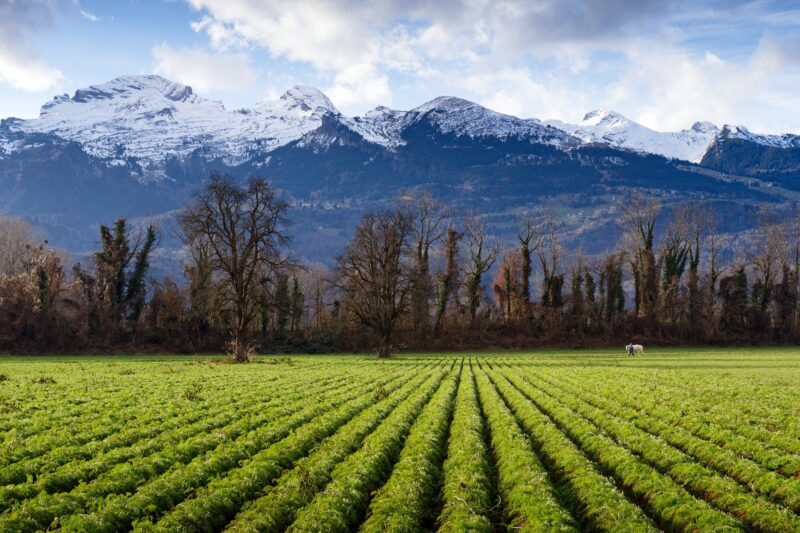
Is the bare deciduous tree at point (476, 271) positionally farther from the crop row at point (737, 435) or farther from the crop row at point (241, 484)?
the crop row at point (241, 484)

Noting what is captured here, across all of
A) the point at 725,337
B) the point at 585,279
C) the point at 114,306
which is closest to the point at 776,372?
the point at 725,337

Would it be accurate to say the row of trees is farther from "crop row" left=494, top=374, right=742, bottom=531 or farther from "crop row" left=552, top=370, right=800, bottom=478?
"crop row" left=494, top=374, right=742, bottom=531

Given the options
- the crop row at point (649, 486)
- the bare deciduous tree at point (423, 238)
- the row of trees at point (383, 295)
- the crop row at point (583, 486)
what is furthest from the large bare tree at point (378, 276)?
the crop row at point (649, 486)

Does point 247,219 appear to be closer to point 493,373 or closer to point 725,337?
point 493,373

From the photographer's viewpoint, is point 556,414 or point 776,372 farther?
point 776,372

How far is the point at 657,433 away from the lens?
18859 mm

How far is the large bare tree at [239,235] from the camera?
173 ft

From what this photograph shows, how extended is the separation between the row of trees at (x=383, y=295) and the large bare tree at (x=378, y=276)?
175 millimetres

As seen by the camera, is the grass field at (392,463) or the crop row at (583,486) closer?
the grass field at (392,463)

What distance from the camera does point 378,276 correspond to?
6938 cm

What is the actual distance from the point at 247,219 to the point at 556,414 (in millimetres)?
39825

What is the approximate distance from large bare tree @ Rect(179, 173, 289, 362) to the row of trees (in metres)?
0.18

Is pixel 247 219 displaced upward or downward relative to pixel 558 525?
upward

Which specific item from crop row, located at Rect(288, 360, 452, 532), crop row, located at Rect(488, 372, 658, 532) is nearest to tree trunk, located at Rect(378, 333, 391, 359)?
crop row, located at Rect(288, 360, 452, 532)
